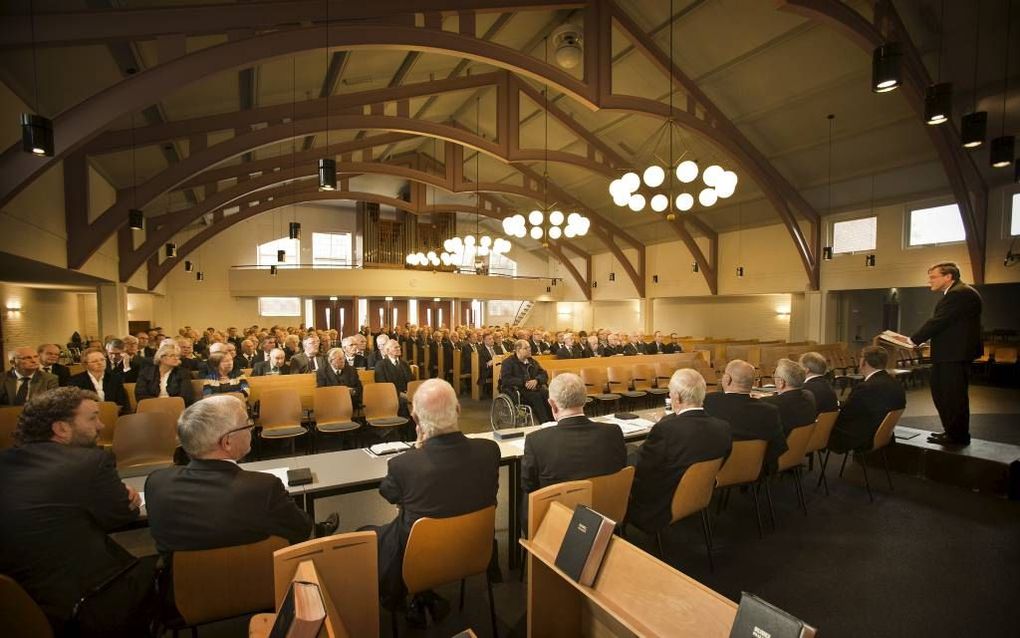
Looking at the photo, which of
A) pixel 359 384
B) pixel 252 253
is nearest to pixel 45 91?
pixel 359 384

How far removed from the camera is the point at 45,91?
17.5 ft

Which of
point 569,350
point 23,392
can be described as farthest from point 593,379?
point 23,392

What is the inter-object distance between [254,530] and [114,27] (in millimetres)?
4586

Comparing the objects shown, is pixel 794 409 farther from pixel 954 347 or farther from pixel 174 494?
pixel 174 494

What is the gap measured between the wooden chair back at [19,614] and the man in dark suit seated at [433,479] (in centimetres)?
115

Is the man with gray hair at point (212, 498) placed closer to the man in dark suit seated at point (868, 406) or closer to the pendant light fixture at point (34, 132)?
the pendant light fixture at point (34, 132)

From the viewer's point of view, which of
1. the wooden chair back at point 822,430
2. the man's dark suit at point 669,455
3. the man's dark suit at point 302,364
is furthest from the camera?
the man's dark suit at point 302,364

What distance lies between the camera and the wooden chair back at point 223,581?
70.0 inches

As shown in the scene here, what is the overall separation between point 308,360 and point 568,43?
6958mm

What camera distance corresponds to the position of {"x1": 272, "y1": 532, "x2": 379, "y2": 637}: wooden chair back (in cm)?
153

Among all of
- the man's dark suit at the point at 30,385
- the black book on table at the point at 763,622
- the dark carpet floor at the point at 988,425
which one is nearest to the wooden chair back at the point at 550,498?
the black book on table at the point at 763,622

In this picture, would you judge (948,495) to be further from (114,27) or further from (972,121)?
(114,27)

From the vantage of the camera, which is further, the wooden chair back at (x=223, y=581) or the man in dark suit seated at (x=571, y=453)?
the man in dark suit seated at (x=571, y=453)

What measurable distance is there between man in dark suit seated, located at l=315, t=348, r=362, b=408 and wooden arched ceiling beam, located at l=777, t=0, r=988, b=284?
6.50 meters
